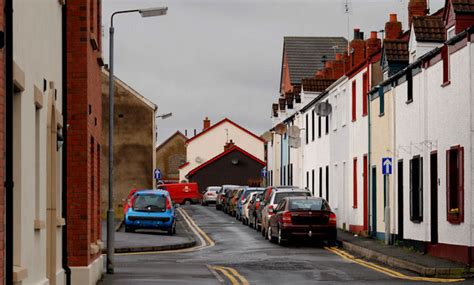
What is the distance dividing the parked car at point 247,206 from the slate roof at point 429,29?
19.5m

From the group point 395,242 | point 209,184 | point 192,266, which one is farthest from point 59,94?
point 209,184

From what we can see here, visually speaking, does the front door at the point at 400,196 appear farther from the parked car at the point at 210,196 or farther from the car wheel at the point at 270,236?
the parked car at the point at 210,196

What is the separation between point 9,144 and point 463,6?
706 inches

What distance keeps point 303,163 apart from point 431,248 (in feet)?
102

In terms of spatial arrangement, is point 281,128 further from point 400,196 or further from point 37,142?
point 37,142

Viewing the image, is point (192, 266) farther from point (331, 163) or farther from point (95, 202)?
point (331, 163)

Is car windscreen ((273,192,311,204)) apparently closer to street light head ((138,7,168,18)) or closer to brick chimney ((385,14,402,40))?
brick chimney ((385,14,402,40))

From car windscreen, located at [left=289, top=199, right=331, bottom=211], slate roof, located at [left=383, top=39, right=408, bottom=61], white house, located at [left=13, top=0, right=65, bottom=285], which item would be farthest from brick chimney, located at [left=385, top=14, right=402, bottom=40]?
white house, located at [left=13, top=0, right=65, bottom=285]

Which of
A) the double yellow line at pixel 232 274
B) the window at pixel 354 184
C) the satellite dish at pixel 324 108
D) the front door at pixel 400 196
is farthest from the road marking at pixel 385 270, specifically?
the satellite dish at pixel 324 108

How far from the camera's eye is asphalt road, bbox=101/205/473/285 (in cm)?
2228

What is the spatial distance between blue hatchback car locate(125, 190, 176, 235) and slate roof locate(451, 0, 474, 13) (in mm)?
18191

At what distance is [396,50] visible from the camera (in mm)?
35312

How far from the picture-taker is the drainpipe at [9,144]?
1034cm

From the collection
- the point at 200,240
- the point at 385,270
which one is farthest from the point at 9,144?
the point at 200,240
